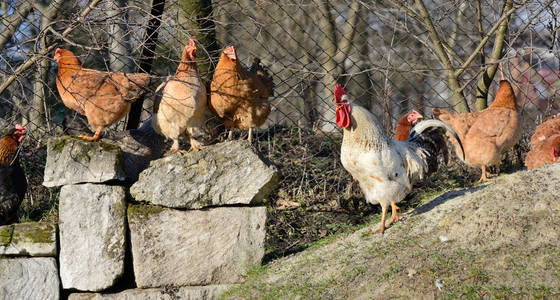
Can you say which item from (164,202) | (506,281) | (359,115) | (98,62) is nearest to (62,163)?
(164,202)

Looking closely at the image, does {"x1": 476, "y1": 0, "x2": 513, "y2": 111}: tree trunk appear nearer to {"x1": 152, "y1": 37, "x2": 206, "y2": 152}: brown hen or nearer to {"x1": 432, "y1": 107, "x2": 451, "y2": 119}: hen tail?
{"x1": 432, "y1": 107, "x2": 451, "y2": 119}: hen tail

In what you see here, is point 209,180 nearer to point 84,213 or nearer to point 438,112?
point 84,213

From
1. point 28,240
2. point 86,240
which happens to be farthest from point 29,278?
point 86,240

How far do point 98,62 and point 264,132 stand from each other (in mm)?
2769

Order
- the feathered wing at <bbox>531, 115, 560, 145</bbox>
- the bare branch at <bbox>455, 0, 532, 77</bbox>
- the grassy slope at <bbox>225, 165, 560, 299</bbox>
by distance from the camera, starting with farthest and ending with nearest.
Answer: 1. the feathered wing at <bbox>531, 115, 560, 145</bbox>
2. the bare branch at <bbox>455, 0, 532, 77</bbox>
3. the grassy slope at <bbox>225, 165, 560, 299</bbox>

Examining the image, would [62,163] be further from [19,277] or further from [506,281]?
[506,281]

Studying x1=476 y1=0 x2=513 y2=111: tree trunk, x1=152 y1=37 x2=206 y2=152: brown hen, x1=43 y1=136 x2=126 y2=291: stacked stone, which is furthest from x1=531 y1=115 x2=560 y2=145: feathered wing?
x1=43 y1=136 x2=126 y2=291: stacked stone

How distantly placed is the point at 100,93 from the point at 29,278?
153 cm

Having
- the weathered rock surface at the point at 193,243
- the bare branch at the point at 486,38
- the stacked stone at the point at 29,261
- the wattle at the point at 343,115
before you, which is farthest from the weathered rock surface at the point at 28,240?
the bare branch at the point at 486,38

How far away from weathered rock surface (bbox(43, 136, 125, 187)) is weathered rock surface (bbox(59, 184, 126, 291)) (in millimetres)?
76

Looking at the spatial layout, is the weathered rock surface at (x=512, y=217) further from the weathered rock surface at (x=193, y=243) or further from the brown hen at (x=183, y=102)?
the brown hen at (x=183, y=102)

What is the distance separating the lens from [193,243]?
4.53m

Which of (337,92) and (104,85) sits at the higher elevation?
(104,85)

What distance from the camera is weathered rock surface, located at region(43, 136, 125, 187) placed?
14.4 feet
